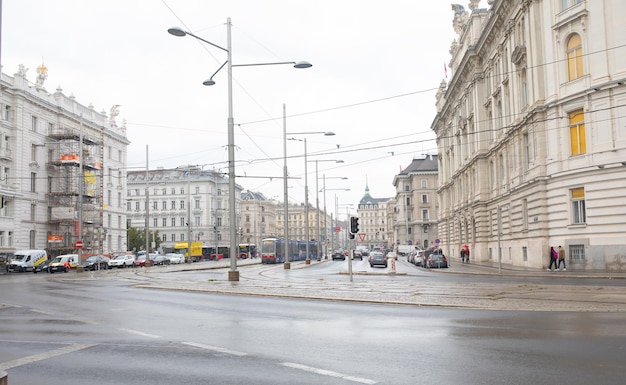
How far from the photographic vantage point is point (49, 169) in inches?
2692

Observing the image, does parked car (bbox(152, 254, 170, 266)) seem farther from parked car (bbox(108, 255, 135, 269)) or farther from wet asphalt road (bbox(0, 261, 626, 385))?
wet asphalt road (bbox(0, 261, 626, 385))

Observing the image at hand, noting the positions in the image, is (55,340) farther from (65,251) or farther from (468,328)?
(65,251)

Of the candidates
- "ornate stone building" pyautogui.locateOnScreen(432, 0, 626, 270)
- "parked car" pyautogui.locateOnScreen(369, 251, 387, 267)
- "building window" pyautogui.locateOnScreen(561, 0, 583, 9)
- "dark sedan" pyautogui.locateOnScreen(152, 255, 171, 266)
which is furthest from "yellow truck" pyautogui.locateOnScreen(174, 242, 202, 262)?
"building window" pyautogui.locateOnScreen(561, 0, 583, 9)

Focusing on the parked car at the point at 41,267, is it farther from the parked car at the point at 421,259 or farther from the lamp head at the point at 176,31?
the lamp head at the point at 176,31

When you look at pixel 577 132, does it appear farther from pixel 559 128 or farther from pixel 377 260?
pixel 377 260

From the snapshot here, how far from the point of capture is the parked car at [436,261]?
46050 mm

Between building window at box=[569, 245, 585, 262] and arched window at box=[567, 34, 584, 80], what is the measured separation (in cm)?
997

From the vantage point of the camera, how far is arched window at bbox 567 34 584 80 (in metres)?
34.5

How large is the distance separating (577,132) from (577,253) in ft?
23.4

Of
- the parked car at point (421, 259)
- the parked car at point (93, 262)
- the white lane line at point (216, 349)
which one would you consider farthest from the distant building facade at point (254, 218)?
the white lane line at point (216, 349)

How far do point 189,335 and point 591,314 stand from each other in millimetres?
8852

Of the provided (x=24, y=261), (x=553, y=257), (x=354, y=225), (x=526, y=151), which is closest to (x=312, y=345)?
(x=354, y=225)

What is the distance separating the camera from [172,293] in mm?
21250

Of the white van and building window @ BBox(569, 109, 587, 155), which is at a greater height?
building window @ BBox(569, 109, 587, 155)
